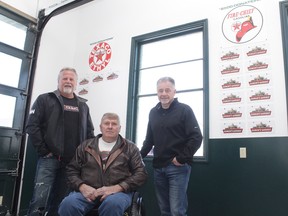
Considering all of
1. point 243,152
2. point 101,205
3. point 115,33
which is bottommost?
point 101,205

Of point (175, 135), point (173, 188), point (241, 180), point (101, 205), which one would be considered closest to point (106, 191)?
point (101, 205)

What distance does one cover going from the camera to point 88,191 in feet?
6.16

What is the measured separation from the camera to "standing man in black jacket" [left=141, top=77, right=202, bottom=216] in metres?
2.03

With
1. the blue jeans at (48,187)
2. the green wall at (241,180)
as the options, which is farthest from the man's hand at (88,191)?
the green wall at (241,180)

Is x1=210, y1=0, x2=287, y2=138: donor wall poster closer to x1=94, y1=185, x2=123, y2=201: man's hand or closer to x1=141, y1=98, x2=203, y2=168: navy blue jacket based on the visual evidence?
x1=141, y1=98, x2=203, y2=168: navy blue jacket

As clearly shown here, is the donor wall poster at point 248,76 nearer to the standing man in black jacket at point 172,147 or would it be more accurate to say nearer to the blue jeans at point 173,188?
the standing man in black jacket at point 172,147

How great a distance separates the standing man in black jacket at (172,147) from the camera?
2025mm

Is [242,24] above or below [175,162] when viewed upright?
above

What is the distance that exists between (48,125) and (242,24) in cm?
232

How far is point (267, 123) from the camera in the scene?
2.58 meters

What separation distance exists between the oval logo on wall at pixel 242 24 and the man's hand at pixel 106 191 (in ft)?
6.77

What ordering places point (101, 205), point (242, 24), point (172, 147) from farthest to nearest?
point (242, 24)
point (172, 147)
point (101, 205)

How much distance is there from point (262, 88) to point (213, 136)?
705 mm

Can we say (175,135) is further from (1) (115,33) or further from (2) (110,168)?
(1) (115,33)
